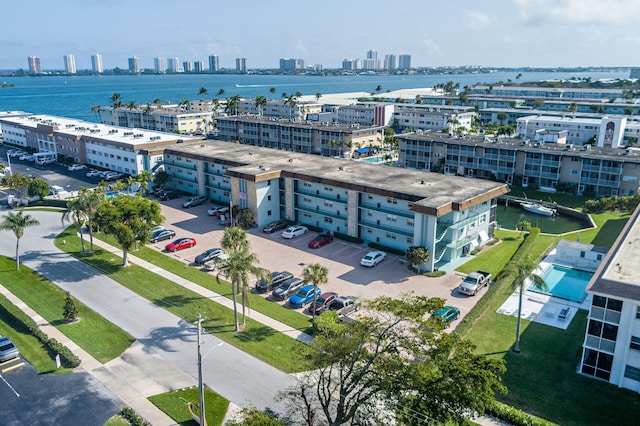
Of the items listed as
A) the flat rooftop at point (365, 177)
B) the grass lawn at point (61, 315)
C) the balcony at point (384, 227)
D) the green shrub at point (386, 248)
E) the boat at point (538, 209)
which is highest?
the flat rooftop at point (365, 177)

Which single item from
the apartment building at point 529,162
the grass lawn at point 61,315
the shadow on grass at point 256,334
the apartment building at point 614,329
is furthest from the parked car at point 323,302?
the apartment building at point 529,162

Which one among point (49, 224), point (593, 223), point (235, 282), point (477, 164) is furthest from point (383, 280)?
point (477, 164)

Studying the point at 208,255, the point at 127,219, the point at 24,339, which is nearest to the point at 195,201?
the point at 208,255

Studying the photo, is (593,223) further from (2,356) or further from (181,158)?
(2,356)

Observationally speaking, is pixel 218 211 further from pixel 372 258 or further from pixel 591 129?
pixel 591 129

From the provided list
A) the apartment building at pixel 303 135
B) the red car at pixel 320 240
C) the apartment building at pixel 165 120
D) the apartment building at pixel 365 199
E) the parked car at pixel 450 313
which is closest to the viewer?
the parked car at pixel 450 313

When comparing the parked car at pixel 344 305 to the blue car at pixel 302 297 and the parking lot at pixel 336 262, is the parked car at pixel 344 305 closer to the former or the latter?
the blue car at pixel 302 297

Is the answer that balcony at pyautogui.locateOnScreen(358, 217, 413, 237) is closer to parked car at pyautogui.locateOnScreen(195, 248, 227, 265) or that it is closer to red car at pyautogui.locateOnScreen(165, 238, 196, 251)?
parked car at pyautogui.locateOnScreen(195, 248, 227, 265)
